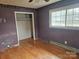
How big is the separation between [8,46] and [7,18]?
147cm

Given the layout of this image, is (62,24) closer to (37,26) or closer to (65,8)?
(65,8)

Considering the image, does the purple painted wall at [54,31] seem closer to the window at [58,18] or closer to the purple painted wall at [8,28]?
the window at [58,18]

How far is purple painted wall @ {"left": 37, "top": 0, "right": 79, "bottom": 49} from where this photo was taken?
302cm

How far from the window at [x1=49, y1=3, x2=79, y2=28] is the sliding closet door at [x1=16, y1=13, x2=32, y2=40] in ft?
6.94

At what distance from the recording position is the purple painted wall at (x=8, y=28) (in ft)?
11.5

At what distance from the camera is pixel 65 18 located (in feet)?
11.0

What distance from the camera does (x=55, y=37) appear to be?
3.85 meters

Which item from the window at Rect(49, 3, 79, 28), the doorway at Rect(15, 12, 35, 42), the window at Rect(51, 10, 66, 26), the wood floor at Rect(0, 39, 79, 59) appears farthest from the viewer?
the doorway at Rect(15, 12, 35, 42)

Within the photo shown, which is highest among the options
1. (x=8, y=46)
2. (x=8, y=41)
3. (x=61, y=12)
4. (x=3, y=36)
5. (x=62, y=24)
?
(x=61, y=12)

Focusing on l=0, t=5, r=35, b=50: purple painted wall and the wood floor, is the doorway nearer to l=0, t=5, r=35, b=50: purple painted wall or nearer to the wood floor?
l=0, t=5, r=35, b=50: purple painted wall

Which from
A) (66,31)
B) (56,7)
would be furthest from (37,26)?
(66,31)

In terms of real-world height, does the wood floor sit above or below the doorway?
below

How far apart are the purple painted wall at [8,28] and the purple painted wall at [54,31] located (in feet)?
5.31

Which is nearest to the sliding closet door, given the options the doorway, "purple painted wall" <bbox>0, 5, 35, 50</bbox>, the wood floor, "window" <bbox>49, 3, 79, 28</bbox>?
the doorway
